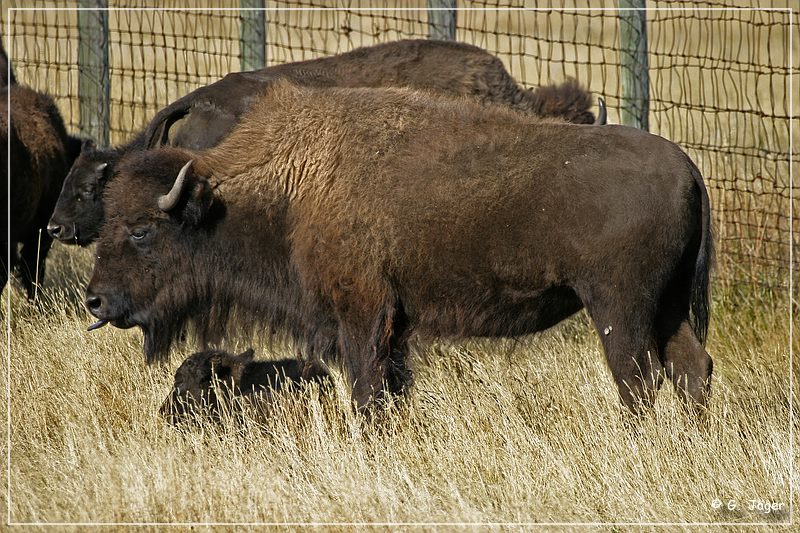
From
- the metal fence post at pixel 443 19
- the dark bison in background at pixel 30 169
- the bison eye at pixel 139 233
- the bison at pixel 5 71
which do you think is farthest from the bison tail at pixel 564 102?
the bison at pixel 5 71

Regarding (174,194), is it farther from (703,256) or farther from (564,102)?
(564,102)

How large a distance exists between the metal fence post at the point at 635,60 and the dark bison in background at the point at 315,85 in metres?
0.90

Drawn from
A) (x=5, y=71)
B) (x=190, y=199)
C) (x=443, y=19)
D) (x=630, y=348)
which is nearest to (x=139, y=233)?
(x=190, y=199)

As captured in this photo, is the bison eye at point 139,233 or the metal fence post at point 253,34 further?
the metal fence post at point 253,34

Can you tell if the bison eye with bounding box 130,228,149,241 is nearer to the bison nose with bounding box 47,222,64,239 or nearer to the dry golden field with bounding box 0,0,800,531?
the dry golden field with bounding box 0,0,800,531

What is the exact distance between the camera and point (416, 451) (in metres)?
5.07

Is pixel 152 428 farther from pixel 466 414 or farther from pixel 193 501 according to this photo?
pixel 466 414

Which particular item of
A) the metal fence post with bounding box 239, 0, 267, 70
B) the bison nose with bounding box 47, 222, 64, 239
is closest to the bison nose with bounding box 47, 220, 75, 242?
the bison nose with bounding box 47, 222, 64, 239

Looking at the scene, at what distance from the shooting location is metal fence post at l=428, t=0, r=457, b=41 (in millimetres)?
8609

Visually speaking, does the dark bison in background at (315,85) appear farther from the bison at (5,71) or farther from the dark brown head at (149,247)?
the bison at (5,71)

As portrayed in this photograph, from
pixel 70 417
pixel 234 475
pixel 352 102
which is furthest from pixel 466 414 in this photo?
pixel 70 417

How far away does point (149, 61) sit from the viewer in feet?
65.4

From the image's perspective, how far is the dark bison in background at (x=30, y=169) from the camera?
7352 millimetres

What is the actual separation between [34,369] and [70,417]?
669 mm
